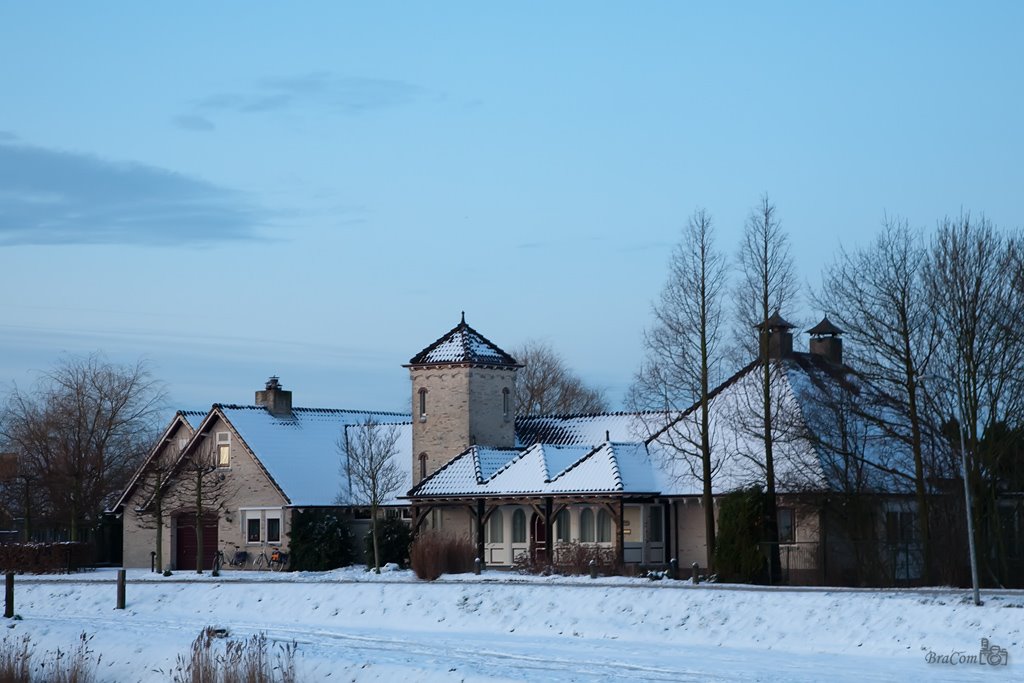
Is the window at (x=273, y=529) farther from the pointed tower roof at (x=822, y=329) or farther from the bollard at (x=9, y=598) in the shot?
the pointed tower roof at (x=822, y=329)

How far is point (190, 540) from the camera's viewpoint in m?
60.9

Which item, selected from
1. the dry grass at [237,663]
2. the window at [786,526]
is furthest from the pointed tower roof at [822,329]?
the dry grass at [237,663]

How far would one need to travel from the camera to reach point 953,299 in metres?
40.2

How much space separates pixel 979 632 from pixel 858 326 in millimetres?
13440

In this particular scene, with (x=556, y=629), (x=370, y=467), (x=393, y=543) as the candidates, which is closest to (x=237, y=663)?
(x=556, y=629)

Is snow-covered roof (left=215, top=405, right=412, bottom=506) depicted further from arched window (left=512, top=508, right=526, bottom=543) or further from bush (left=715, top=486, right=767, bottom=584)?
bush (left=715, top=486, right=767, bottom=584)

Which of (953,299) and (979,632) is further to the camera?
(953,299)

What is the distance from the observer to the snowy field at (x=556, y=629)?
1104 inches

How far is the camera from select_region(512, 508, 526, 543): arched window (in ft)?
177

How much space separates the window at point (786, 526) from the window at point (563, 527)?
316 inches

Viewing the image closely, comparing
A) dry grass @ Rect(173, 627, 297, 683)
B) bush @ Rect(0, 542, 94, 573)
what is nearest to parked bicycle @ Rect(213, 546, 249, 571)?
bush @ Rect(0, 542, 94, 573)

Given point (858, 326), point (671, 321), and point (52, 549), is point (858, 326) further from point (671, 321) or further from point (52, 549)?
point (52, 549)

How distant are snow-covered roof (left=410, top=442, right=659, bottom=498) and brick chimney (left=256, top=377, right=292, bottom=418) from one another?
1057cm

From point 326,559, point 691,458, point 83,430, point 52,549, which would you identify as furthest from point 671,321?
point 83,430
